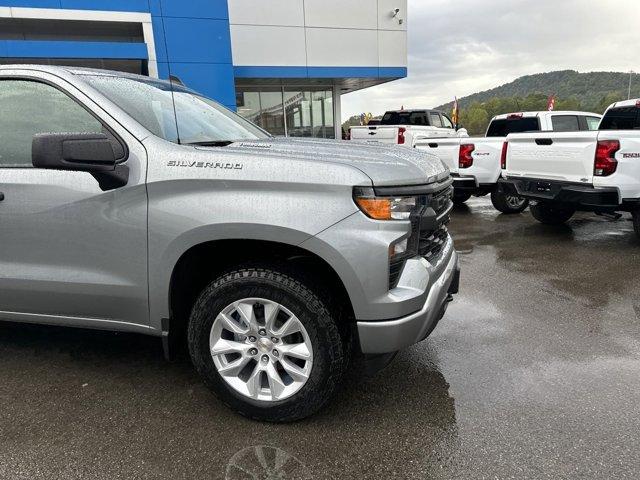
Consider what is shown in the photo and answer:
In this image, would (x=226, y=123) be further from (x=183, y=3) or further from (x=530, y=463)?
(x=183, y=3)

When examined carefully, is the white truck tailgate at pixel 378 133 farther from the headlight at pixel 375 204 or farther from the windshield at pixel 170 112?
the headlight at pixel 375 204

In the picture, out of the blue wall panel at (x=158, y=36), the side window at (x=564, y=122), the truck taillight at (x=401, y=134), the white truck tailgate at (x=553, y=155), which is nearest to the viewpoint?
the white truck tailgate at (x=553, y=155)

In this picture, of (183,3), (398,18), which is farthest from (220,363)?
(398,18)

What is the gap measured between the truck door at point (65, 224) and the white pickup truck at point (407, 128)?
35.3 ft

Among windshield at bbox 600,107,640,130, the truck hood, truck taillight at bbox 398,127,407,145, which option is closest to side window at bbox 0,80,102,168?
the truck hood

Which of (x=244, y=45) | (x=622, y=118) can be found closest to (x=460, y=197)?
(x=622, y=118)

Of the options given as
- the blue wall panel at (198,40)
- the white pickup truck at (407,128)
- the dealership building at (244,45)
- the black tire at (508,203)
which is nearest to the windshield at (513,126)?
the black tire at (508,203)

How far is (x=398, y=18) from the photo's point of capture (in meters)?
17.5

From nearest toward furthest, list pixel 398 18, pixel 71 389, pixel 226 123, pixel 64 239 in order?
1. pixel 64 239
2. pixel 71 389
3. pixel 226 123
4. pixel 398 18

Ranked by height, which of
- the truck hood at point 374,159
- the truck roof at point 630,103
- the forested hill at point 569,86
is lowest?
the truck hood at point 374,159

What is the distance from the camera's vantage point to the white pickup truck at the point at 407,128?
1427 cm

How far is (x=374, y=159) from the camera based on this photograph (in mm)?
2443

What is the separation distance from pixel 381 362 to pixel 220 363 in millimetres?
875

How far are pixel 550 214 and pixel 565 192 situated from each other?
5.51 ft
